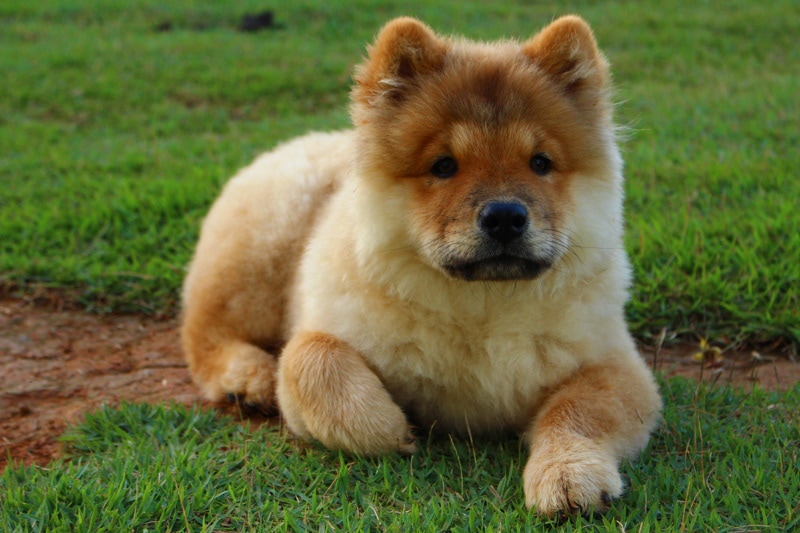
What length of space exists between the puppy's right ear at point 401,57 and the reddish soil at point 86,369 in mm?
1688

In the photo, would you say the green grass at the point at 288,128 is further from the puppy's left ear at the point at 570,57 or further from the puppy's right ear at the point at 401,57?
the puppy's right ear at the point at 401,57

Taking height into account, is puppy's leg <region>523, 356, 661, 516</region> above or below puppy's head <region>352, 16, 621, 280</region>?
below

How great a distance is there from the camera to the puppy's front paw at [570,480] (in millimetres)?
2777

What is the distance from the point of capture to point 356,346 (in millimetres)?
3350

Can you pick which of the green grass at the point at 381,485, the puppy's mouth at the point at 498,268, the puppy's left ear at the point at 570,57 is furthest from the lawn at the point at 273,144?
the puppy's left ear at the point at 570,57

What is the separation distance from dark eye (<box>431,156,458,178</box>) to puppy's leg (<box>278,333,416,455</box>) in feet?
2.54

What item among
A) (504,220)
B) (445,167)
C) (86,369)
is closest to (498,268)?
(504,220)

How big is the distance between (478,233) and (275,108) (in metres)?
6.77

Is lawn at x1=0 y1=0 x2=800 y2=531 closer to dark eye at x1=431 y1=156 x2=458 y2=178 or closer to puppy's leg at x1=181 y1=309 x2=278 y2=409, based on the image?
puppy's leg at x1=181 y1=309 x2=278 y2=409

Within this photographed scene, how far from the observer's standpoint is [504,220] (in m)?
2.91

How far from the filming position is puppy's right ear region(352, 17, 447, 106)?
10.8 feet

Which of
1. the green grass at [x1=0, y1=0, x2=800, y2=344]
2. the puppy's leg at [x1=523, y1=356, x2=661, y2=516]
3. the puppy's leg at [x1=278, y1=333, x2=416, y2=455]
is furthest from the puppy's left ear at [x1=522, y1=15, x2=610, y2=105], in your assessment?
the green grass at [x1=0, y1=0, x2=800, y2=344]

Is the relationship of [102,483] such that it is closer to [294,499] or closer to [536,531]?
[294,499]

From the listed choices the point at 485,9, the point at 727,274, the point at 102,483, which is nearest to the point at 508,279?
the point at 102,483
